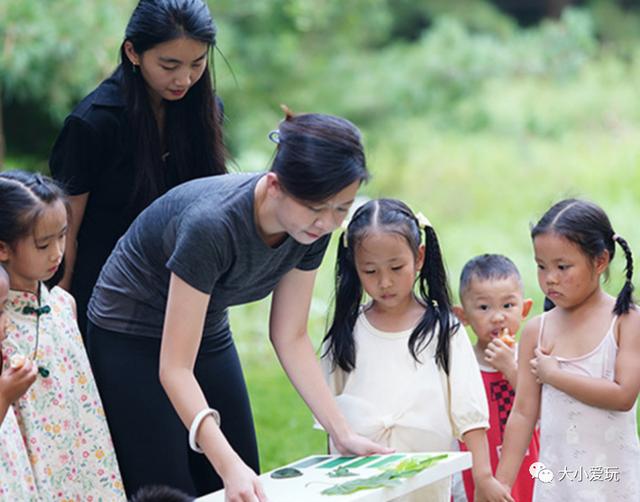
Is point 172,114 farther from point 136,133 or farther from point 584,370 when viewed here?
point 584,370

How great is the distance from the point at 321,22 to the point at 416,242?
6271 mm

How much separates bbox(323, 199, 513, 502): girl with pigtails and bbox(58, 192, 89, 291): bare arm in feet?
2.38

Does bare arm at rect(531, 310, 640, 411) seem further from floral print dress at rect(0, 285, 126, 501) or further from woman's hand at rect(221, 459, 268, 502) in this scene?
floral print dress at rect(0, 285, 126, 501)

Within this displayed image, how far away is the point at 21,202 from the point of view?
2.84 metres

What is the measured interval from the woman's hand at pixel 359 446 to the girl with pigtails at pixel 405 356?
22 centimetres

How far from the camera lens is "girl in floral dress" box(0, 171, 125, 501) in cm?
279

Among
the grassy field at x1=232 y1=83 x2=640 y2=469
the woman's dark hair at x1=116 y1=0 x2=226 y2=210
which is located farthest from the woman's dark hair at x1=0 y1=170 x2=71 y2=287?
the grassy field at x1=232 y1=83 x2=640 y2=469

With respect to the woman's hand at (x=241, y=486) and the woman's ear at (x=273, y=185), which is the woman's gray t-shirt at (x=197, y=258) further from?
the woman's hand at (x=241, y=486)

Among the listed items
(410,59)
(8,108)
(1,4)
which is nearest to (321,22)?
(410,59)

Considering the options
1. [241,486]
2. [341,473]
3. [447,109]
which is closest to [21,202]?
[241,486]

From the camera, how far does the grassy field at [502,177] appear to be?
8703mm

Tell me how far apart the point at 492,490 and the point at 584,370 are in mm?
396

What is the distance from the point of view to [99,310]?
295cm

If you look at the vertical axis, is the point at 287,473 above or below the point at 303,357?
below
